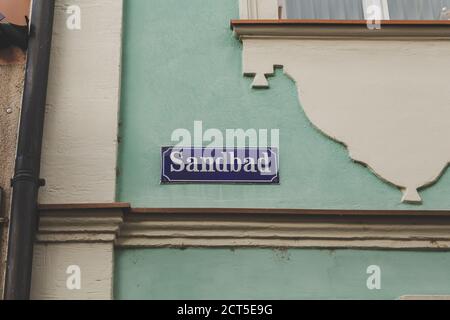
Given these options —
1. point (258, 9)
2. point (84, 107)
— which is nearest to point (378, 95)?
point (258, 9)

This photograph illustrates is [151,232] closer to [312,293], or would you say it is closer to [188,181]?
[188,181]

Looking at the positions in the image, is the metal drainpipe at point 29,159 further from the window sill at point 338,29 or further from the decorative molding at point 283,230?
the window sill at point 338,29

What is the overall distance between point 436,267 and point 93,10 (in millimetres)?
3127

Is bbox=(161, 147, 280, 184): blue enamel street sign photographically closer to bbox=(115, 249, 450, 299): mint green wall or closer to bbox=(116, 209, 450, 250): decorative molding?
bbox=(116, 209, 450, 250): decorative molding

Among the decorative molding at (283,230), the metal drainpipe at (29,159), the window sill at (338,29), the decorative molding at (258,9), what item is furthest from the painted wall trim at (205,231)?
the decorative molding at (258,9)

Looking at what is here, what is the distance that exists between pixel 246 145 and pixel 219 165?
251 millimetres

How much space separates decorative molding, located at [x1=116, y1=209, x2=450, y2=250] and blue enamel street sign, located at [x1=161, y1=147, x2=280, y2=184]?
0.31m

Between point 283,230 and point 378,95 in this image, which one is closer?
point 283,230

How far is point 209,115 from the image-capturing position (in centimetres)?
530

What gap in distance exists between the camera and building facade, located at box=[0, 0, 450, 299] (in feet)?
15.7

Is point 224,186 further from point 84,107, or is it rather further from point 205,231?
point 84,107

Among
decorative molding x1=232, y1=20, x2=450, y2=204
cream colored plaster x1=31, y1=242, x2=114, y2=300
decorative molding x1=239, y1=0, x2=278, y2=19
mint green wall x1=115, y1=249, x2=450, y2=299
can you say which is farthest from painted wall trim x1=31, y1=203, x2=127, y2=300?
decorative molding x1=239, y1=0, x2=278, y2=19

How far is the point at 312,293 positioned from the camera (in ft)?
15.6
